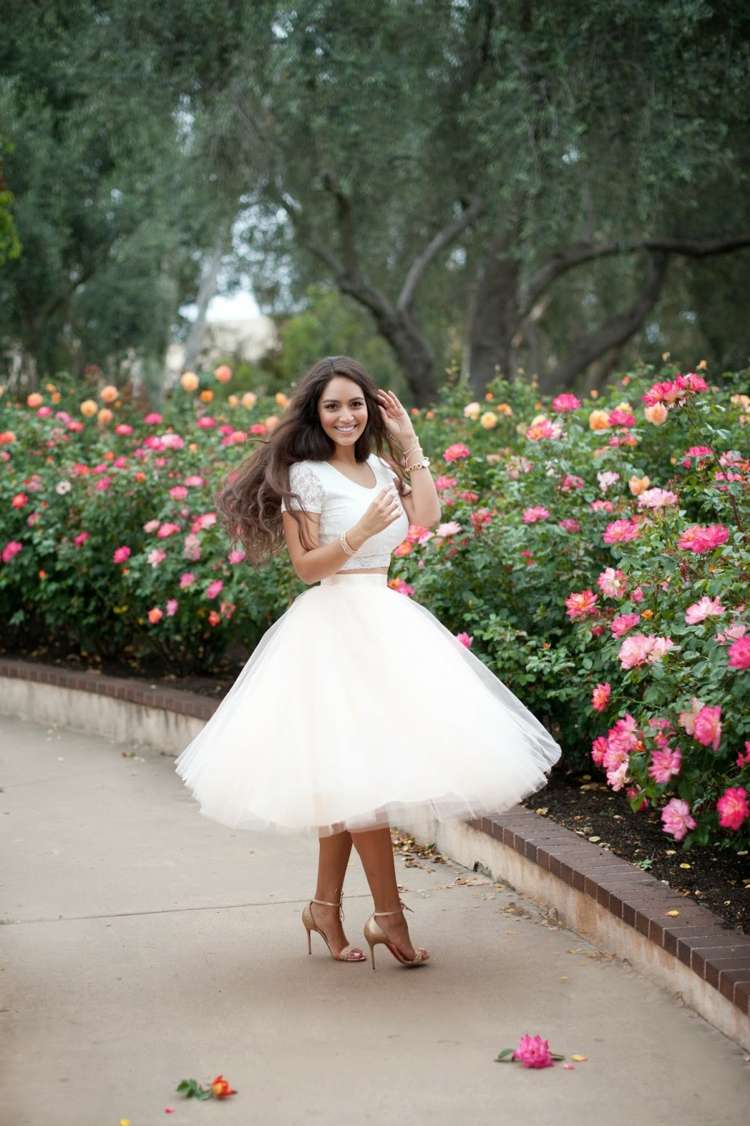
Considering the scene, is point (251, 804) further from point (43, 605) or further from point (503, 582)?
point (43, 605)

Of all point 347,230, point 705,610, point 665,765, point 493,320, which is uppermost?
point 347,230

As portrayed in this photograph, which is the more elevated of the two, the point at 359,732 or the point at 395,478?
the point at 395,478

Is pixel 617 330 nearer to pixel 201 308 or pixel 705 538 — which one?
pixel 201 308

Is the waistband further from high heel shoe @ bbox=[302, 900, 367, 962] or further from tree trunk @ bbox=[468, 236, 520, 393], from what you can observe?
tree trunk @ bbox=[468, 236, 520, 393]

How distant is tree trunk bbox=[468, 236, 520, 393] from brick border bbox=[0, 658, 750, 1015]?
45.0 feet

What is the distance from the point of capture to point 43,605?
9297 mm

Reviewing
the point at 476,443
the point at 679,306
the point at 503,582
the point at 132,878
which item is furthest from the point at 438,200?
the point at 132,878

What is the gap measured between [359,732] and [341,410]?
993mm

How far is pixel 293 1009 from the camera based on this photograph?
13.1 feet

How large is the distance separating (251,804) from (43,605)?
216 inches

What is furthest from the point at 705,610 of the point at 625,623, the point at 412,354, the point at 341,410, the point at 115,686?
the point at 412,354

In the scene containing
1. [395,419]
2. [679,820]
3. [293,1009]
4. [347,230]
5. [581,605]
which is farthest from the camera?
[347,230]

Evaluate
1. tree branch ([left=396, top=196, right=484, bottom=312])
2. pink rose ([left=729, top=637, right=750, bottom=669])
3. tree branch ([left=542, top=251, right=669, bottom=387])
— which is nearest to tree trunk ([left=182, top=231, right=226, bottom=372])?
tree branch ([left=396, top=196, right=484, bottom=312])

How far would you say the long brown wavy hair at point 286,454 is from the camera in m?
4.45
